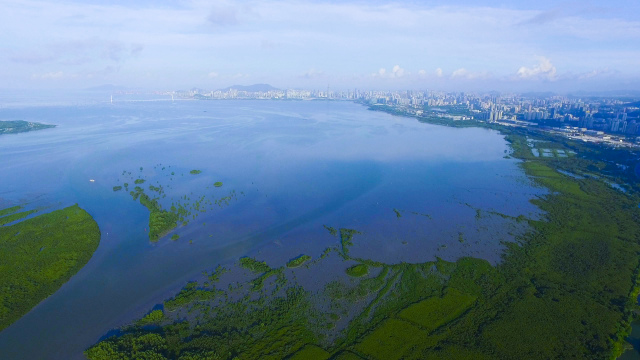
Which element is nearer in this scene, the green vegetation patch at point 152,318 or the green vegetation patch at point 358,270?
the green vegetation patch at point 152,318

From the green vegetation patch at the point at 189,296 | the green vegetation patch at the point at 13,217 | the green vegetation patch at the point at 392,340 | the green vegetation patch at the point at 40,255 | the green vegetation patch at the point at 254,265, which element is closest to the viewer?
the green vegetation patch at the point at 392,340

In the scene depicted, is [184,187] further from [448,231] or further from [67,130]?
[67,130]

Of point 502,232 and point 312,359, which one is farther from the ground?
point 502,232

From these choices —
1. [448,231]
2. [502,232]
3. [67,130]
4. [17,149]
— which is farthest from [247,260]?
[67,130]

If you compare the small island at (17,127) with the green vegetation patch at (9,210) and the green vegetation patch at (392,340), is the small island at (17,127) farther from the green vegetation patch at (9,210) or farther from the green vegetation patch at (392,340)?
the green vegetation patch at (392,340)

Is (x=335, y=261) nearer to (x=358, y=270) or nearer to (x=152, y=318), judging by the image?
(x=358, y=270)

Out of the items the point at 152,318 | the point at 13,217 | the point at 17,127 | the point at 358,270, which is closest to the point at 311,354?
the point at 358,270

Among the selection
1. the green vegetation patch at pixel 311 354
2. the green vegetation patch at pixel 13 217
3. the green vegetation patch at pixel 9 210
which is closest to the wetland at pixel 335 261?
the green vegetation patch at pixel 311 354
